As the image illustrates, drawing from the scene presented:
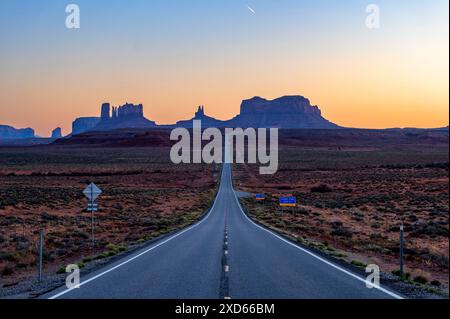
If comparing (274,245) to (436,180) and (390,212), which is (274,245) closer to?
(390,212)

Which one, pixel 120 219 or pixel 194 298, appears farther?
pixel 120 219

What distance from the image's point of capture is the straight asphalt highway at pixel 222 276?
10102mm

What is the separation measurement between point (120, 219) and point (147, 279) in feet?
88.2

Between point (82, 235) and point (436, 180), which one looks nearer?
point (82, 235)

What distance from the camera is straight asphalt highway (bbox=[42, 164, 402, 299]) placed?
33.1 feet

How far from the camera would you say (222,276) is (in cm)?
1240
